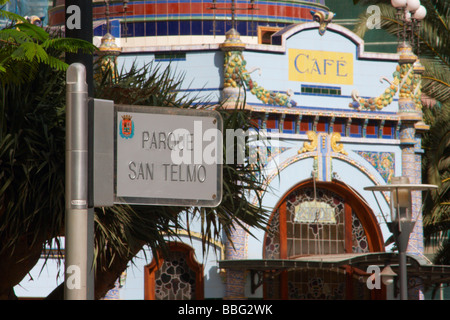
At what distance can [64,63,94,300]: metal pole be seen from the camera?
5.30 metres

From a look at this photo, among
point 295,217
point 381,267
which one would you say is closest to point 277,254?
point 295,217

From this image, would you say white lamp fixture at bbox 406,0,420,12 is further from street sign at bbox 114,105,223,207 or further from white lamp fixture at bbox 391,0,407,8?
street sign at bbox 114,105,223,207

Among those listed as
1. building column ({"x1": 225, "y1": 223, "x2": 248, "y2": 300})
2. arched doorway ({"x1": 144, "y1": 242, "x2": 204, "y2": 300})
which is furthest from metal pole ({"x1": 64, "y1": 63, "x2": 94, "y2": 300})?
arched doorway ({"x1": 144, "y1": 242, "x2": 204, "y2": 300})

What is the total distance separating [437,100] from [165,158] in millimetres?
27352

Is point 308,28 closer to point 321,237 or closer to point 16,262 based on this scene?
point 321,237

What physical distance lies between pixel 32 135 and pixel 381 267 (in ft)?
50.8

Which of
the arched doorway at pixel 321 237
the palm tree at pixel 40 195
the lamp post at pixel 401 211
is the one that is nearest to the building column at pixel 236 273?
the arched doorway at pixel 321 237

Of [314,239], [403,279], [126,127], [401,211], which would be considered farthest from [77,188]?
[314,239]

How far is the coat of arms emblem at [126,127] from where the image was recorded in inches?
216

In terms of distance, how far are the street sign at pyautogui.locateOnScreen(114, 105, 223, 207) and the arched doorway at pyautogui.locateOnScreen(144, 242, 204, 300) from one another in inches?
806

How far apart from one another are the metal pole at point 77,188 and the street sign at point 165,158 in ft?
0.68

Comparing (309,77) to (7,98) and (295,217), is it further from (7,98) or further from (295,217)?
(7,98)
